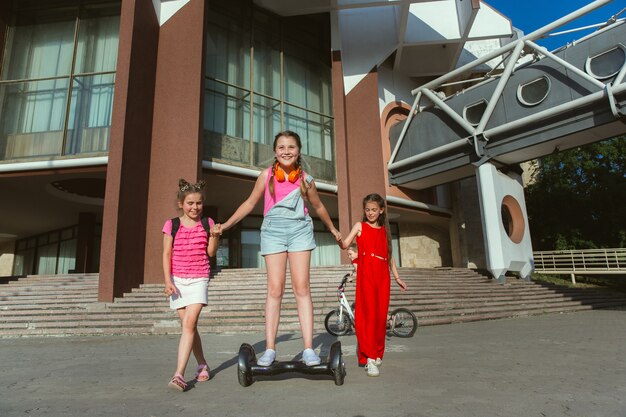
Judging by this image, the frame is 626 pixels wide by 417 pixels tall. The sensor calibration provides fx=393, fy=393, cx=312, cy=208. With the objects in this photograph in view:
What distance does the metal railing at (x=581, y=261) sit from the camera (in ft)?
67.0

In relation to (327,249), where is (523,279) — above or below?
below

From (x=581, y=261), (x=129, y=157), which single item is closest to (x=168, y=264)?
(x=129, y=157)

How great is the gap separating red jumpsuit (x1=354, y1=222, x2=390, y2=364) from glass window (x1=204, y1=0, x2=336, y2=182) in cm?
1043

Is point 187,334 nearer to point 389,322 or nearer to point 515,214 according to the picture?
point 389,322

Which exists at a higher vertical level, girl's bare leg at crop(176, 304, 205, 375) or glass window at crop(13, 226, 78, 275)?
glass window at crop(13, 226, 78, 275)

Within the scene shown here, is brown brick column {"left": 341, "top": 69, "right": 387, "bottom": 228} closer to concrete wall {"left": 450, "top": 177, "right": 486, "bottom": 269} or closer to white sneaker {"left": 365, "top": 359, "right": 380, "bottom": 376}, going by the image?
concrete wall {"left": 450, "top": 177, "right": 486, "bottom": 269}

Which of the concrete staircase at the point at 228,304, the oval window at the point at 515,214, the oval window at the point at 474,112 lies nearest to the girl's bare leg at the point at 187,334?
the concrete staircase at the point at 228,304

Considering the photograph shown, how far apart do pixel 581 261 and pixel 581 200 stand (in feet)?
14.5

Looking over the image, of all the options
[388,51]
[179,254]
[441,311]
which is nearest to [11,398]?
[179,254]

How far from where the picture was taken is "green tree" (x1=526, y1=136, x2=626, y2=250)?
23.2 m

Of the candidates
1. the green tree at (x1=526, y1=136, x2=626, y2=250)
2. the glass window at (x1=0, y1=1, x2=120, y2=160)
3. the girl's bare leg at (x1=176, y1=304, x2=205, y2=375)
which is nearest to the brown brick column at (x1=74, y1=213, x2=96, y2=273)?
the glass window at (x1=0, y1=1, x2=120, y2=160)

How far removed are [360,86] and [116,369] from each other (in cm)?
1573

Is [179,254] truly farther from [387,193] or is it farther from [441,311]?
[387,193]

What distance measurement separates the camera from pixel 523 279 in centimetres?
1576
